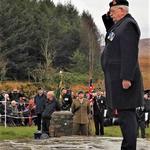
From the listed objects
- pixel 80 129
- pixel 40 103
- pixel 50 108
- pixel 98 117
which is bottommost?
pixel 80 129

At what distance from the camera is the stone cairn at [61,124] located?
47.4ft

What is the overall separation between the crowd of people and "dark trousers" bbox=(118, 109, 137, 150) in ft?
21.2

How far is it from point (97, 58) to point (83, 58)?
6222 millimetres

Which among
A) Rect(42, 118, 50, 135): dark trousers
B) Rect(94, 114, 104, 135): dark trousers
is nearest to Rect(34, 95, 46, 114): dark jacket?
Rect(42, 118, 50, 135): dark trousers

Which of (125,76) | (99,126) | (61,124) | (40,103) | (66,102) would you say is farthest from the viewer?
(66,102)

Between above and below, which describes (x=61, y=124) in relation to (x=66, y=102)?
below

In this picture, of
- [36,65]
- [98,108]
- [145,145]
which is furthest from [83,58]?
[145,145]

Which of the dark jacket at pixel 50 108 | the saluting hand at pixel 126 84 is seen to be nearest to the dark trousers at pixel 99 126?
the dark jacket at pixel 50 108

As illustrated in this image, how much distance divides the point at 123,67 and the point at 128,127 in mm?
543

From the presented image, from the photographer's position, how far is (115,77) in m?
4.92

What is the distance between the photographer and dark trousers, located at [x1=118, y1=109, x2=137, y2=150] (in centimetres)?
490

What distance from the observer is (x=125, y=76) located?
4.79 metres

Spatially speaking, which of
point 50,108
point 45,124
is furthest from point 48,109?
point 45,124

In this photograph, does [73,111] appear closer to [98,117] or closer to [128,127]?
[98,117]
